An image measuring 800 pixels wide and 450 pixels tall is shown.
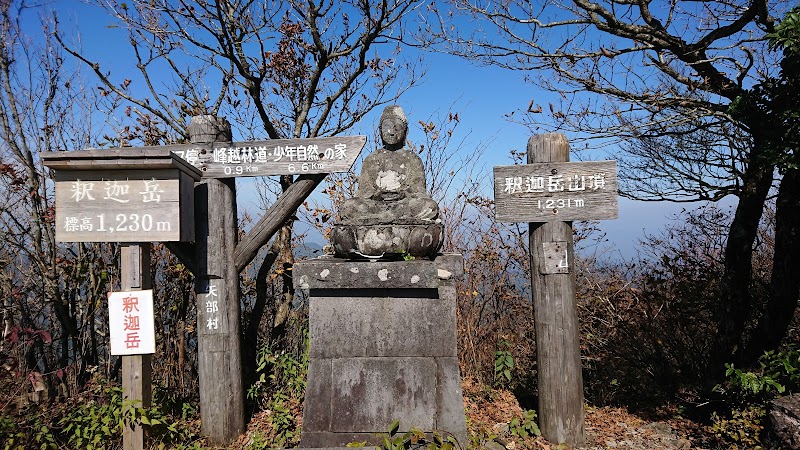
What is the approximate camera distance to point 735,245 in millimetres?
4684

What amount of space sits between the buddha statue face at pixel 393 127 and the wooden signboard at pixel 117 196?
1671mm

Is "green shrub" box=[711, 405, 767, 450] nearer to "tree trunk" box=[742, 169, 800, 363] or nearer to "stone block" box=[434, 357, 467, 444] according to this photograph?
"tree trunk" box=[742, 169, 800, 363]

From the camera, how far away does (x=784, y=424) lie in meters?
3.62

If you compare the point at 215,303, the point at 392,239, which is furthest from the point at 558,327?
the point at 215,303

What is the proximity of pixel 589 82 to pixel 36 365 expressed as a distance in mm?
6687

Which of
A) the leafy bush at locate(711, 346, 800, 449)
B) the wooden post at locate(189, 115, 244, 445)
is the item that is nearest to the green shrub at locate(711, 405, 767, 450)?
the leafy bush at locate(711, 346, 800, 449)

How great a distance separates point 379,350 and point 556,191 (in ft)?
6.92

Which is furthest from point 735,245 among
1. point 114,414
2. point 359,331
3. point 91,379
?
point 91,379

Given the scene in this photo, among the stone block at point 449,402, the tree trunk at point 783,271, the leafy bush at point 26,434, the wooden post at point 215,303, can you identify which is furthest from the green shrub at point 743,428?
the leafy bush at point 26,434

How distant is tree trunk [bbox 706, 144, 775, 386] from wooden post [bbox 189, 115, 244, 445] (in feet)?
15.6

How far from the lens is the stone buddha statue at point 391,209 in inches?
133

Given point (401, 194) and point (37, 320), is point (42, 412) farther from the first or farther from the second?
point (401, 194)

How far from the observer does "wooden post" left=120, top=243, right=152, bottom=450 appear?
3678 mm

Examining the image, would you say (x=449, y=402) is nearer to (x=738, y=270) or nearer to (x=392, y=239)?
(x=392, y=239)
